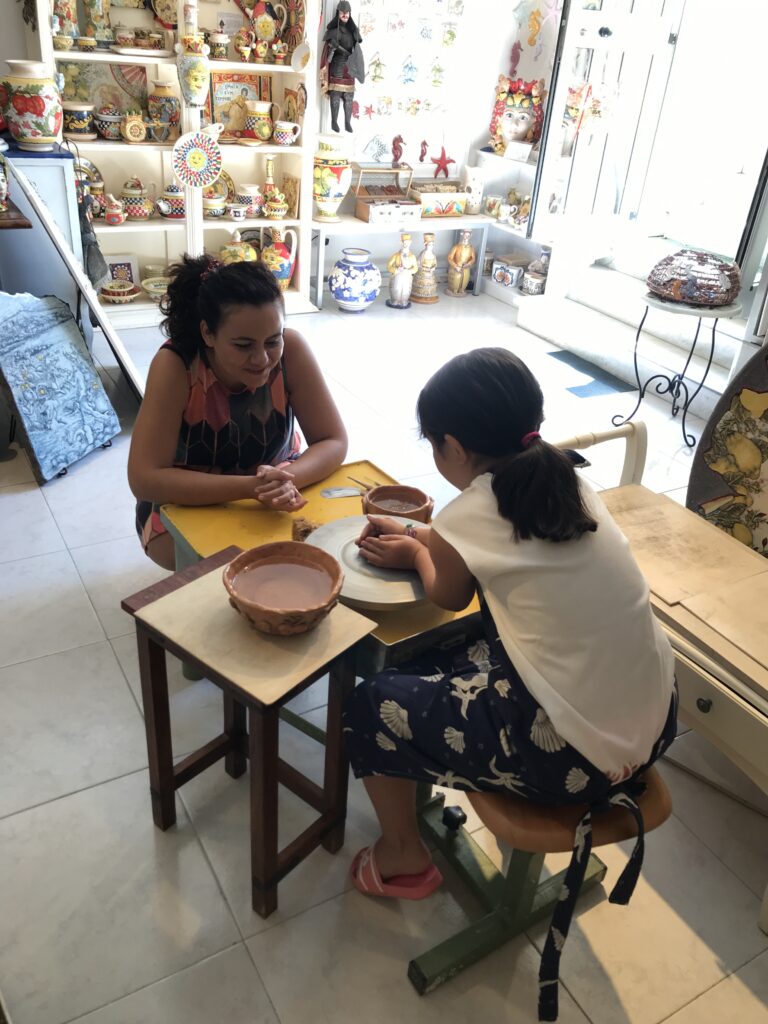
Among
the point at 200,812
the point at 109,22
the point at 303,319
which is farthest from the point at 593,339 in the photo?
the point at 200,812

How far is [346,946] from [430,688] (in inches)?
21.2

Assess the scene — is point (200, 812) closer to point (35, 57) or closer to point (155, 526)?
point (155, 526)

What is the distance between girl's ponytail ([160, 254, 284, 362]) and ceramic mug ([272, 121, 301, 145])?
281 cm

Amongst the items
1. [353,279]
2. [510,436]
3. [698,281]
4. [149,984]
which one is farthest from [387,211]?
[149,984]

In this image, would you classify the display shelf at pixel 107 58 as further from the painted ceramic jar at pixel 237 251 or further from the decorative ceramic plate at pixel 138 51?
the painted ceramic jar at pixel 237 251

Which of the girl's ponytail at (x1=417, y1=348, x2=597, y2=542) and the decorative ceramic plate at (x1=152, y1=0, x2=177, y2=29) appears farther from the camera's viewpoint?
the decorative ceramic plate at (x1=152, y1=0, x2=177, y2=29)

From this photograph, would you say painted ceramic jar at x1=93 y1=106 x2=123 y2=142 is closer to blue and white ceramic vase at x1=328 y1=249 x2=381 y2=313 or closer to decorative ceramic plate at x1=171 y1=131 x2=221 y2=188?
decorative ceramic plate at x1=171 y1=131 x2=221 y2=188

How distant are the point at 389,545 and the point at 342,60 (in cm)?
374

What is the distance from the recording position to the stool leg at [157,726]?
4.75 ft

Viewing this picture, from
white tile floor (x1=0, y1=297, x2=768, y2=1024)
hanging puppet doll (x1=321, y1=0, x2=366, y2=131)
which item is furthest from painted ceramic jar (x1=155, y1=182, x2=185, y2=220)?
white tile floor (x1=0, y1=297, x2=768, y2=1024)

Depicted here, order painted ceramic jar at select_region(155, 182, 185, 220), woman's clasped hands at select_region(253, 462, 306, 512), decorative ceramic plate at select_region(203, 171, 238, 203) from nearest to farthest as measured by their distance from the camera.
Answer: woman's clasped hands at select_region(253, 462, 306, 512) < painted ceramic jar at select_region(155, 182, 185, 220) < decorative ceramic plate at select_region(203, 171, 238, 203)

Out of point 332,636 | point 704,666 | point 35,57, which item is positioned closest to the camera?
point 332,636

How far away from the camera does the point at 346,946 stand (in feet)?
4.95

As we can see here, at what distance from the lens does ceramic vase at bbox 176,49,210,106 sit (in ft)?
12.3
